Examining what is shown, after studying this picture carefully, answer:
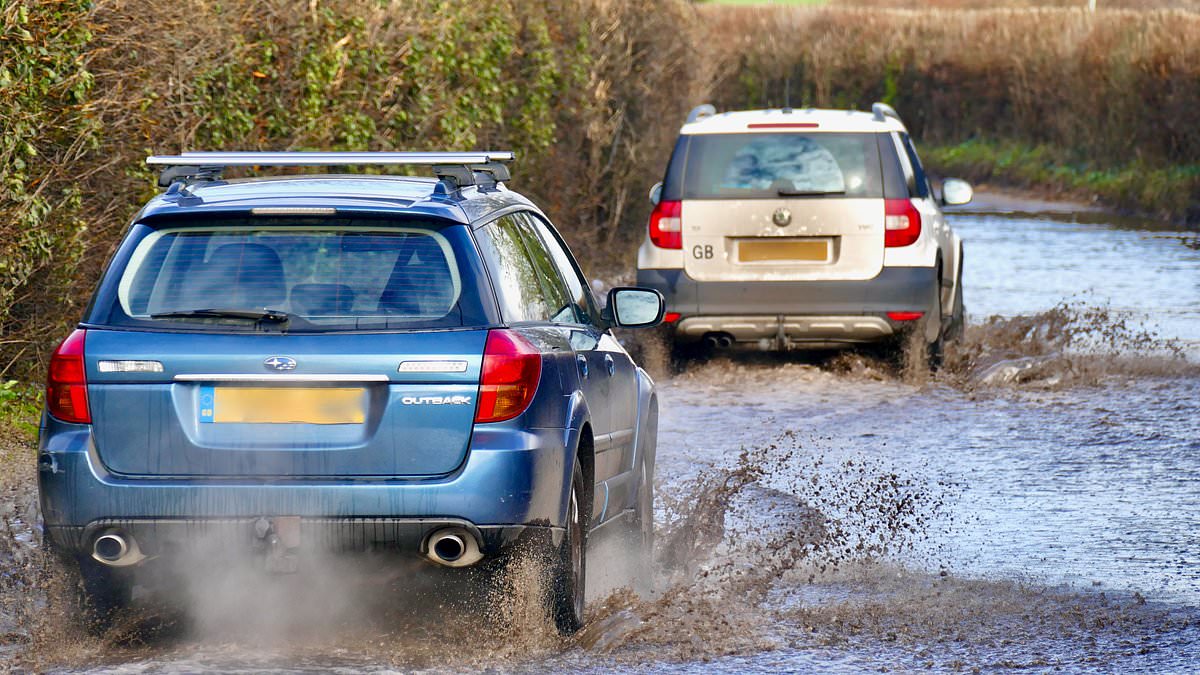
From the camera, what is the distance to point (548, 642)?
6.12 meters

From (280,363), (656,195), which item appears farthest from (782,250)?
(280,363)

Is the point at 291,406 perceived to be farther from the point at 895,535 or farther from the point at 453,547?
the point at 895,535

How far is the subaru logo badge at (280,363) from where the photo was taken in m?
5.68

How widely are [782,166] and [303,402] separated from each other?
796cm

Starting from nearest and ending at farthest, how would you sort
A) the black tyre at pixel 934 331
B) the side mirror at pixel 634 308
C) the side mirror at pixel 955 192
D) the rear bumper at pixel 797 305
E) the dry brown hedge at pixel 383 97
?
1. the side mirror at pixel 634 308
2. the dry brown hedge at pixel 383 97
3. the rear bumper at pixel 797 305
4. the black tyre at pixel 934 331
5. the side mirror at pixel 955 192

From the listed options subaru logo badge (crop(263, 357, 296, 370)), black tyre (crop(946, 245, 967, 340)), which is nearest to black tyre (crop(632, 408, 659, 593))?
subaru logo badge (crop(263, 357, 296, 370))

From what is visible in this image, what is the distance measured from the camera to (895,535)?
8398 mm

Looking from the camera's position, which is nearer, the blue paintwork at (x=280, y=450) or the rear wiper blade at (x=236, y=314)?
the blue paintwork at (x=280, y=450)

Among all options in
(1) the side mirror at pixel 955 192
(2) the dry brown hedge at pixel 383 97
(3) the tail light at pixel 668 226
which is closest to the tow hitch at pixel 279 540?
(2) the dry brown hedge at pixel 383 97

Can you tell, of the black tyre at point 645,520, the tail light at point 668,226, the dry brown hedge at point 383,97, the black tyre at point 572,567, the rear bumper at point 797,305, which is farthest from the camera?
the tail light at point 668,226

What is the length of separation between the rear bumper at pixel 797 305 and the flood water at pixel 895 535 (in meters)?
0.39

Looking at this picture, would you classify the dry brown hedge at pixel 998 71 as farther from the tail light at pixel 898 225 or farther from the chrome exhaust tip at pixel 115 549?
the chrome exhaust tip at pixel 115 549

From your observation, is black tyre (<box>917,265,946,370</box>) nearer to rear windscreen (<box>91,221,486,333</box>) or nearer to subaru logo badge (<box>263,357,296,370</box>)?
rear windscreen (<box>91,221,486,333</box>)

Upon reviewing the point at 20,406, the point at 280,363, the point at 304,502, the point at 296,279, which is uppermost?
the point at 296,279
